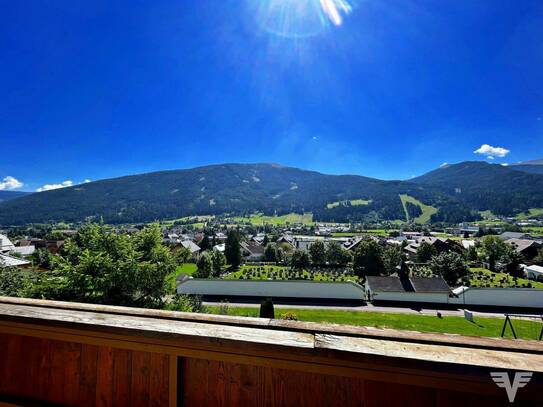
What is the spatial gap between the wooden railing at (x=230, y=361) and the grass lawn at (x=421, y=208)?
551 ft

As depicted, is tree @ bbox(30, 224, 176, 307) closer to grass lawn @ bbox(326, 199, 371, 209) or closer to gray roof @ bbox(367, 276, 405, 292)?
gray roof @ bbox(367, 276, 405, 292)

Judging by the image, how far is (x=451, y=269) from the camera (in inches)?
1144

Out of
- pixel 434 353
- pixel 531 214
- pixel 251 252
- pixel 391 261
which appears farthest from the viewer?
pixel 531 214

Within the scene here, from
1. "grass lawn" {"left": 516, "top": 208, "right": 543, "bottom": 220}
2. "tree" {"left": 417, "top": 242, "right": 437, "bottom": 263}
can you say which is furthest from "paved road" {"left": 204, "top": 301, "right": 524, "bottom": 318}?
"grass lawn" {"left": 516, "top": 208, "right": 543, "bottom": 220}

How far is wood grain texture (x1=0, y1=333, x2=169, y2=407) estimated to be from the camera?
50.4 inches

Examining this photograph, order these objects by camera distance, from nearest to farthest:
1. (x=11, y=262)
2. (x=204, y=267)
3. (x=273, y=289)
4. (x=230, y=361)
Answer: (x=230, y=361)
(x=11, y=262)
(x=273, y=289)
(x=204, y=267)

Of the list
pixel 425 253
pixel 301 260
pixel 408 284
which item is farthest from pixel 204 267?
pixel 425 253

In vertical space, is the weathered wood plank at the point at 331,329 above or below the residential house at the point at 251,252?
above

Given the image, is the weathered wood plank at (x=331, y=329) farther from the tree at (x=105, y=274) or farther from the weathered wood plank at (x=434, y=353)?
the tree at (x=105, y=274)

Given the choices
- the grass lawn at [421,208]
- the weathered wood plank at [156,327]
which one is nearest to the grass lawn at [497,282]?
the weathered wood plank at [156,327]

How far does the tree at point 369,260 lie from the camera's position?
3109 centimetres

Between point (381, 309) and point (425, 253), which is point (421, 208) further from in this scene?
point (381, 309)

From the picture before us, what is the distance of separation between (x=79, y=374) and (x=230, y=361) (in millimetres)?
886

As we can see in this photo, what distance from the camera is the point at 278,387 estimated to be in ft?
3.75
